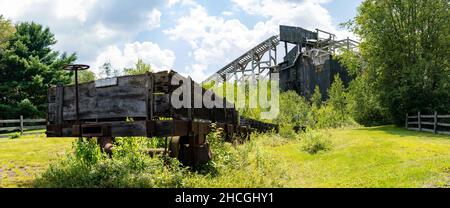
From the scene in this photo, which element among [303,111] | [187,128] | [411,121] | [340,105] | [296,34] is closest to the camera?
[187,128]

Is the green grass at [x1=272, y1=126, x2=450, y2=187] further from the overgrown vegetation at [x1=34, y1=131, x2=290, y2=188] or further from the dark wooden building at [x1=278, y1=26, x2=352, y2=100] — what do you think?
the dark wooden building at [x1=278, y1=26, x2=352, y2=100]

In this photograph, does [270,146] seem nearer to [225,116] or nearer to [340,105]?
[225,116]

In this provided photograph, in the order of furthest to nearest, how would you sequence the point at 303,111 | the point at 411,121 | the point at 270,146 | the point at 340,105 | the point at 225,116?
the point at 340,105 < the point at 303,111 < the point at 411,121 < the point at 270,146 < the point at 225,116

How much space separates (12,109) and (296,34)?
2892 centimetres

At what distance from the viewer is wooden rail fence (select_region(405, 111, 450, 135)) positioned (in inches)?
858

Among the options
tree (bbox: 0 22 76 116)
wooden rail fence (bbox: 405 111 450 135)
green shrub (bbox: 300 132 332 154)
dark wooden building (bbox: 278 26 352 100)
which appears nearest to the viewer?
green shrub (bbox: 300 132 332 154)

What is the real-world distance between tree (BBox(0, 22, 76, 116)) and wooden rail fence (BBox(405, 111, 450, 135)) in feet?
92.4

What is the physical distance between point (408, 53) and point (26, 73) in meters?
32.0

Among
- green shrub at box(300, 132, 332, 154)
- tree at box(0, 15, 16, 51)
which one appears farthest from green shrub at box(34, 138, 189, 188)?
tree at box(0, 15, 16, 51)

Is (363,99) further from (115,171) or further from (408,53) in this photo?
(115,171)

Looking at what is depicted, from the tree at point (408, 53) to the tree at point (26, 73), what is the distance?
25898 millimetres
